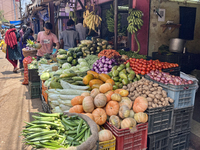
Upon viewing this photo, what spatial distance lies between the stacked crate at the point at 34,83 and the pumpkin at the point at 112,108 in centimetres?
397

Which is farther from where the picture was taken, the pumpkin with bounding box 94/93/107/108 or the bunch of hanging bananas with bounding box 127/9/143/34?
the bunch of hanging bananas with bounding box 127/9/143/34

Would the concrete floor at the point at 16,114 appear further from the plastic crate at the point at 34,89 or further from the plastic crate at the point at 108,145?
the plastic crate at the point at 108,145

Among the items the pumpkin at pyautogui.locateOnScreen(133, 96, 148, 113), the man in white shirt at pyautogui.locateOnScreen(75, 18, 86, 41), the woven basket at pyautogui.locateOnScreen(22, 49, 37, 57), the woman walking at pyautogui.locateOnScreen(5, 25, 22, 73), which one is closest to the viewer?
the pumpkin at pyautogui.locateOnScreen(133, 96, 148, 113)

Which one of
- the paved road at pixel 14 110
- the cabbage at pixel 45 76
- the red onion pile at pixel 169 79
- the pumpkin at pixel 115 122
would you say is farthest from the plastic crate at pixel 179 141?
the cabbage at pixel 45 76

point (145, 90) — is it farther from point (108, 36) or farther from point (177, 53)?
point (108, 36)

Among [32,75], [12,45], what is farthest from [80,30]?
[12,45]

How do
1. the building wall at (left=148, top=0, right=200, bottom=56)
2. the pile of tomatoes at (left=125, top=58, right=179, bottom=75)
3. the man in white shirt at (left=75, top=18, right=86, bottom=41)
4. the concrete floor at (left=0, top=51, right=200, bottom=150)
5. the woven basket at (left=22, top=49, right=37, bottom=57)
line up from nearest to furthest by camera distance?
the concrete floor at (left=0, top=51, right=200, bottom=150), the pile of tomatoes at (left=125, top=58, right=179, bottom=75), the woven basket at (left=22, top=49, right=37, bottom=57), the building wall at (left=148, top=0, right=200, bottom=56), the man in white shirt at (left=75, top=18, right=86, bottom=41)

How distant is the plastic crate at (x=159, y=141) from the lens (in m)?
2.81

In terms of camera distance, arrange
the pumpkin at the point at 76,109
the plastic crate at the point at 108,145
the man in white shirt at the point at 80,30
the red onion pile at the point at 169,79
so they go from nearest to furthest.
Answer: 1. the plastic crate at the point at 108,145
2. the pumpkin at the point at 76,109
3. the red onion pile at the point at 169,79
4. the man in white shirt at the point at 80,30

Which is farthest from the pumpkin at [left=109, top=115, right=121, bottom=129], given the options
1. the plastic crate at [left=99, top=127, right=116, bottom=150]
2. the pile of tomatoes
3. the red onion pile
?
the pile of tomatoes

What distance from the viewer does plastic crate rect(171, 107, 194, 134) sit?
2.97 metres

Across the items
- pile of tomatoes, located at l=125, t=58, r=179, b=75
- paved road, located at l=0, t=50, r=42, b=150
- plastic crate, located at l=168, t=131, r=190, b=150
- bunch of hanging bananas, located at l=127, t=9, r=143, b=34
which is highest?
bunch of hanging bananas, located at l=127, t=9, r=143, b=34

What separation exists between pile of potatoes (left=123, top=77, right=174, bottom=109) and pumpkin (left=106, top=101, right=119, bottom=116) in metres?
0.48

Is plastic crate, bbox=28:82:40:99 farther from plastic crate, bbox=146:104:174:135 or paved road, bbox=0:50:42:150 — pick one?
plastic crate, bbox=146:104:174:135
